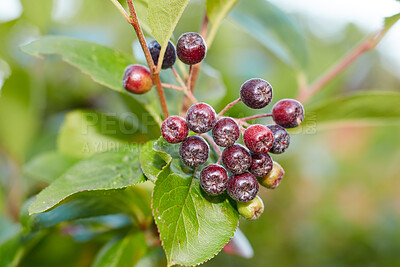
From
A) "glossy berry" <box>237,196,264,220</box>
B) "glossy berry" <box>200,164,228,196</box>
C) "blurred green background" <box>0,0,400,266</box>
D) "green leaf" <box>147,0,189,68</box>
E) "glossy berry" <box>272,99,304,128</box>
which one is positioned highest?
"green leaf" <box>147,0,189,68</box>

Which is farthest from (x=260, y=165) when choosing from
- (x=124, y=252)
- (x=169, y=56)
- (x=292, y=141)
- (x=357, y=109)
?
(x=292, y=141)

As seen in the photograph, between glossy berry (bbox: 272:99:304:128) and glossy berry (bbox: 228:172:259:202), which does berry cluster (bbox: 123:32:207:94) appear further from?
glossy berry (bbox: 228:172:259:202)

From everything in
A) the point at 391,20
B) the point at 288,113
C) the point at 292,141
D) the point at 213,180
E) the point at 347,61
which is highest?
the point at 391,20

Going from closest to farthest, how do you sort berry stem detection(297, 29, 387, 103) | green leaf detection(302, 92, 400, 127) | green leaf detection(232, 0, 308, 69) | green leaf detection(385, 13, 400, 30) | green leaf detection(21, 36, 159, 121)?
green leaf detection(21, 36, 159, 121) → green leaf detection(385, 13, 400, 30) → green leaf detection(302, 92, 400, 127) → berry stem detection(297, 29, 387, 103) → green leaf detection(232, 0, 308, 69)

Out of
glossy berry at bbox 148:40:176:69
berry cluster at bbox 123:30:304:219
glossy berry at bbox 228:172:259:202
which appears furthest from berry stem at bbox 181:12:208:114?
glossy berry at bbox 228:172:259:202

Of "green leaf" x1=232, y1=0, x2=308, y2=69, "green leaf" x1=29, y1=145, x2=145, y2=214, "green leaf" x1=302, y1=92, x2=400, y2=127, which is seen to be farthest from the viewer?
"green leaf" x1=232, y1=0, x2=308, y2=69

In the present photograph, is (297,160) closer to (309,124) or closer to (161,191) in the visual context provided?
(309,124)

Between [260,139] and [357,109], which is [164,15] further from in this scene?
[357,109]

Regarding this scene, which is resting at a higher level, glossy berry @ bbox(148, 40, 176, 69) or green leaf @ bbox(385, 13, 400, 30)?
green leaf @ bbox(385, 13, 400, 30)
